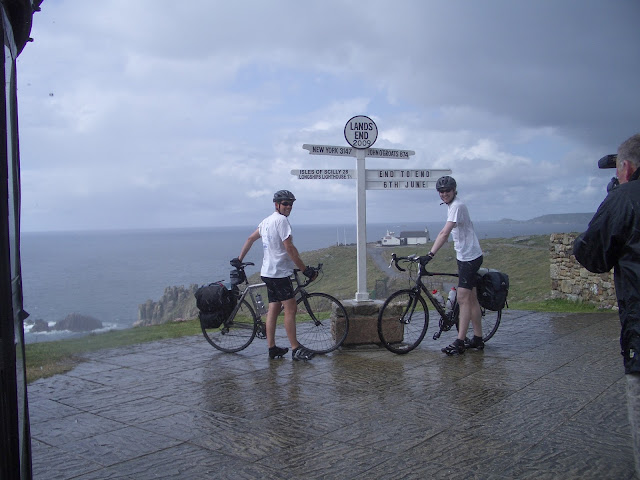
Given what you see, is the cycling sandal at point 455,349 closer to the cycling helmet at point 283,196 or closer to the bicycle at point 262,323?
the bicycle at point 262,323

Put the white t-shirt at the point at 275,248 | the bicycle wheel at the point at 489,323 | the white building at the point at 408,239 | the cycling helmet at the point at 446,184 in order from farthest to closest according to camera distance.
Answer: the white building at the point at 408,239, the bicycle wheel at the point at 489,323, the cycling helmet at the point at 446,184, the white t-shirt at the point at 275,248

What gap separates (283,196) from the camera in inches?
296

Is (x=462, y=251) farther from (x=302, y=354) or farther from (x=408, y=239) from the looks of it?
(x=408, y=239)

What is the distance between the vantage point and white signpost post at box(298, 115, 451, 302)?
27.9ft

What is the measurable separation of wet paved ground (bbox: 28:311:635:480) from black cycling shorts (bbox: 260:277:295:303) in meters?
0.77

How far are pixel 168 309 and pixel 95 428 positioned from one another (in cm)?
6011

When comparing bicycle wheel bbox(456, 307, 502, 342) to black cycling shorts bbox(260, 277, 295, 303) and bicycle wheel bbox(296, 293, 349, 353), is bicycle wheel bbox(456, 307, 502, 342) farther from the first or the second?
black cycling shorts bbox(260, 277, 295, 303)

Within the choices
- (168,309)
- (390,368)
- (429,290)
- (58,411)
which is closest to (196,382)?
(58,411)

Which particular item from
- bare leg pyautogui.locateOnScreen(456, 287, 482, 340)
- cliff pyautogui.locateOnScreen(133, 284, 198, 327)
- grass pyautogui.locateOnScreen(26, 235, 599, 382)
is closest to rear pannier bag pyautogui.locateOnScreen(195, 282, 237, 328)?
grass pyautogui.locateOnScreen(26, 235, 599, 382)

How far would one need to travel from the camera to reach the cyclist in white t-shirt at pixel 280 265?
7465 millimetres

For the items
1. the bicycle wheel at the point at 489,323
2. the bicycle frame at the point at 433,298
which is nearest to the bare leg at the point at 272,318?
the bicycle frame at the point at 433,298

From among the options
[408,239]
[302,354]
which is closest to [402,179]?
[302,354]

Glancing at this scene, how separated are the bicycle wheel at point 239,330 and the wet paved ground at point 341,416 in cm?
16

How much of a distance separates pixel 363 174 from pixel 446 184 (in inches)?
57.2
